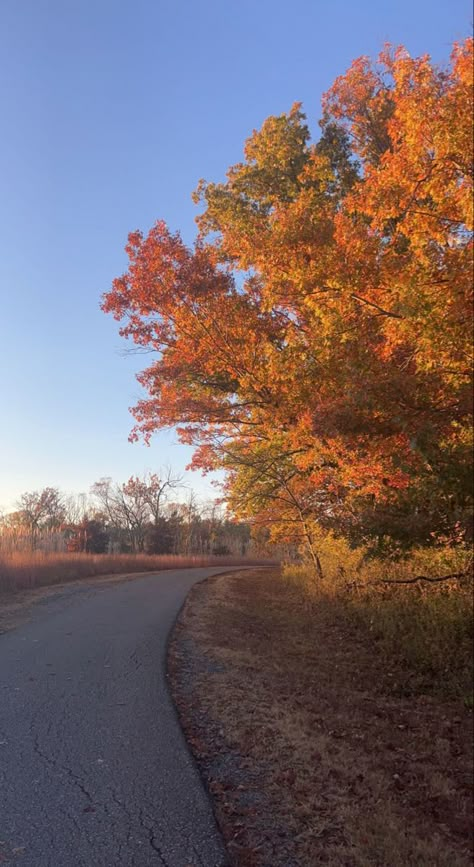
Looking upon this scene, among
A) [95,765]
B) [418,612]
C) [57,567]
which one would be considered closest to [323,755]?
[95,765]

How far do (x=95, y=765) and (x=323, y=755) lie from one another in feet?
6.39

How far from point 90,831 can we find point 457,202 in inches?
263

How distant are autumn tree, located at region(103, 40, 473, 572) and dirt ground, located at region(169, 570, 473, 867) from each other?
81.1 inches

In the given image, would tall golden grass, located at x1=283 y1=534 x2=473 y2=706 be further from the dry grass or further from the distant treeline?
the distant treeline

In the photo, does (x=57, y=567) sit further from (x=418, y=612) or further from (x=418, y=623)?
(x=418, y=623)

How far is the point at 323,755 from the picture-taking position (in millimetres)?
4629

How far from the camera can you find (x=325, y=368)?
785 cm

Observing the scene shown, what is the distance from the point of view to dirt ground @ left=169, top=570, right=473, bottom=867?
334cm

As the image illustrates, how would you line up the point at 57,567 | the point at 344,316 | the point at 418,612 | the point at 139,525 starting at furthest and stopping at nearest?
the point at 139,525
the point at 57,567
the point at 418,612
the point at 344,316

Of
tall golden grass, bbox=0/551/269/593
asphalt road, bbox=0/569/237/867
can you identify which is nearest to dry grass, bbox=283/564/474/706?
asphalt road, bbox=0/569/237/867

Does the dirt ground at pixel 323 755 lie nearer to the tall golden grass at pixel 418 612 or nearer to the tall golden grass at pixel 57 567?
the tall golden grass at pixel 418 612

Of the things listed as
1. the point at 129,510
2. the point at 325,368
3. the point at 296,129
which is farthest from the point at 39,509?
the point at 325,368

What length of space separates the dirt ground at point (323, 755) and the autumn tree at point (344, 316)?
6.76 ft

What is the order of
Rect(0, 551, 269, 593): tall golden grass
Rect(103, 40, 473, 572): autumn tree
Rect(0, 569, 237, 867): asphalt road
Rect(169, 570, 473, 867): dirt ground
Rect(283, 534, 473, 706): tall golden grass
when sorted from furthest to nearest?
1. Rect(0, 551, 269, 593): tall golden grass
2. Rect(283, 534, 473, 706): tall golden grass
3. Rect(103, 40, 473, 572): autumn tree
4. Rect(169, 570, 473, 867): dirt ground
5. Rect(0, 569, 237, 867): asphalt road
